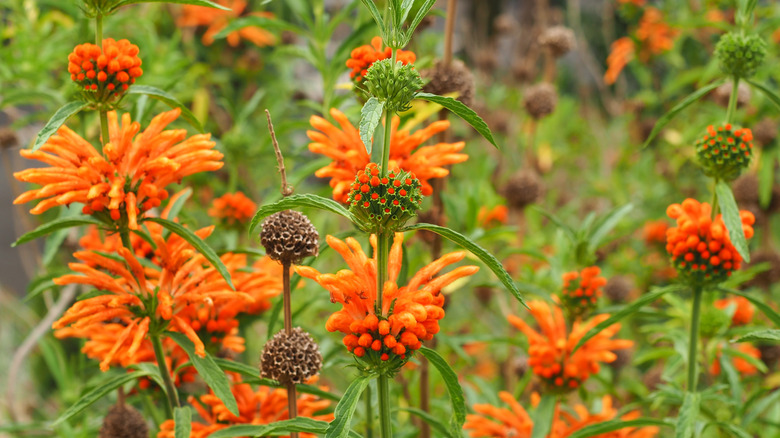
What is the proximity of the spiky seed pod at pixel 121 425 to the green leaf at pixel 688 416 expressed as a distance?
90cm

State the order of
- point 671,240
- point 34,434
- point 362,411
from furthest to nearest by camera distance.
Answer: point 34,434 → point 362,411 → point 671,240

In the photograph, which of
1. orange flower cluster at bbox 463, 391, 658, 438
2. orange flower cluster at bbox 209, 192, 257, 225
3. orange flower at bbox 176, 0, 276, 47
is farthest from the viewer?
orange flower at bbox 176, 0, 276, 47

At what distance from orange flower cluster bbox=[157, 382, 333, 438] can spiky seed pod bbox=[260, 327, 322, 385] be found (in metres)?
0.13

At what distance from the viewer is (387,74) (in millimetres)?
771

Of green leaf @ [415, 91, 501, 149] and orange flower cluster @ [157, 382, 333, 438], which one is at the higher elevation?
green leaf @ [415, 91, 501, 149]

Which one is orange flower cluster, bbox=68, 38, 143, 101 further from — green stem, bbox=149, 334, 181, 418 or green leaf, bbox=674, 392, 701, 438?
green leaf, bbox=674, 392, 701, 438

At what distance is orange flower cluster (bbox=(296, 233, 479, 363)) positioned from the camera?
0.80 meters

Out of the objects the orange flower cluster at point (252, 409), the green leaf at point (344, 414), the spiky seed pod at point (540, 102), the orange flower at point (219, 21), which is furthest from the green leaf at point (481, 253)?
the orange flower at point (219, 21)

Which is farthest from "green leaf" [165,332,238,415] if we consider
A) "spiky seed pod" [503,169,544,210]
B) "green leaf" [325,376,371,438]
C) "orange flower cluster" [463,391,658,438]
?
"spiky seed pod" [503,169,544,210]

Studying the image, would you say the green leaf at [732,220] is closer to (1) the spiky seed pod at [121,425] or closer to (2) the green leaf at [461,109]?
(2) the green leaf at [461,109]

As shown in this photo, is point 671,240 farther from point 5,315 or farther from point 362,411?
point 5,315

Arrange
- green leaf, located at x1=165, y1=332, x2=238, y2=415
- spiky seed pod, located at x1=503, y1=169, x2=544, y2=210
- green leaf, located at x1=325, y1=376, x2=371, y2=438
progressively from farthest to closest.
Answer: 1. spiky seed pod, located at x1=503, y1=169, x2=544, y2=210
2. green leaf, located at x1=165, y1=332, x2=238, y2=415
3. green leaf, located at x1=325, y1=376, x2=371, y2=438

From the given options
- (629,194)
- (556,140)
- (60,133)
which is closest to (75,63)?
(60,133)

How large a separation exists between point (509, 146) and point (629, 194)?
1.88ft
